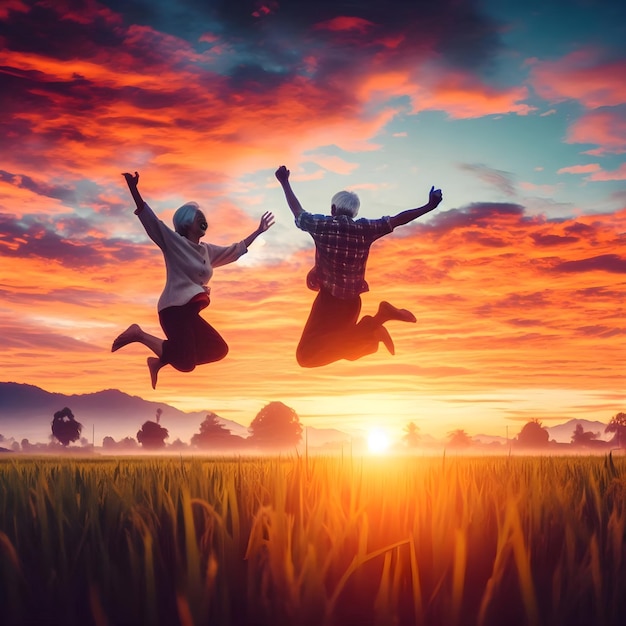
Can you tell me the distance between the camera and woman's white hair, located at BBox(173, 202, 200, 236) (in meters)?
8.38

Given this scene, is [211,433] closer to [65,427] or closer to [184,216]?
[65,427]

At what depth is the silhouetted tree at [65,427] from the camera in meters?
107

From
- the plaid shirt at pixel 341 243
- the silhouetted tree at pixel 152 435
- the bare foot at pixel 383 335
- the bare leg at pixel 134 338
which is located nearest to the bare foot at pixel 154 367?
the bare leg at pixel 134 338

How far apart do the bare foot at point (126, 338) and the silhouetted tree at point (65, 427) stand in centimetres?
10629

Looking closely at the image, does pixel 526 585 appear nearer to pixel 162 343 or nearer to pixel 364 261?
pixel 364 261

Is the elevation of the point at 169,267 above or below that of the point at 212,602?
above

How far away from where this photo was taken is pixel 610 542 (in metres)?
3.61

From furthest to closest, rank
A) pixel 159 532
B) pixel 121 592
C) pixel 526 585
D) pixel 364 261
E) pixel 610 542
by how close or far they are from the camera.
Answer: pixel 364 261 < pixel 159 532 < pixel 610 542 < pixel 121 592 < pixel 526 585

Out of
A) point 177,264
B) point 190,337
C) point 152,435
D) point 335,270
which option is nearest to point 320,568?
point 335,270

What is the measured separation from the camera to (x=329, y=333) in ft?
27.3

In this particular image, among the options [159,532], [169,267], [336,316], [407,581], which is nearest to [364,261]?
[336,316]

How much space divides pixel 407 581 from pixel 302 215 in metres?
5.69

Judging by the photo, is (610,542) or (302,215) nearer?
(610,542)

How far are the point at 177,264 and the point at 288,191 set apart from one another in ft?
5.30
